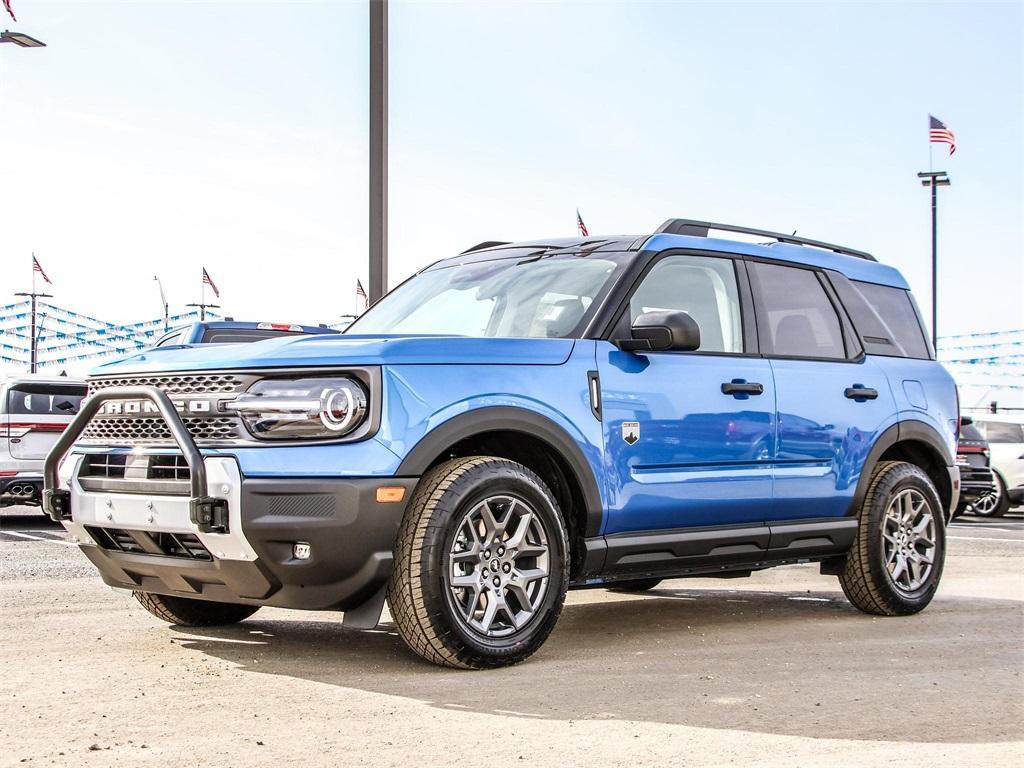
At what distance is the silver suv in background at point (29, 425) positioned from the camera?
14.2 m

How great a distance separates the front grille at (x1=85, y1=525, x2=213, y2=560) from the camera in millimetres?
5141

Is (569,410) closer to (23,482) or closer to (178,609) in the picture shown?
(178,609)

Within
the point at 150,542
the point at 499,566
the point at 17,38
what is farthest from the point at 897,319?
the point at 17,38

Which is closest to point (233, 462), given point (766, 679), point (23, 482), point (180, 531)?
point (180, 531)

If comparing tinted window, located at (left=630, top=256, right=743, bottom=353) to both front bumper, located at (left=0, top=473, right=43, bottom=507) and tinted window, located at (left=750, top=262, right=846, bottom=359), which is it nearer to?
tinted window, located at (left=750, top=262, right=846, bottom=359)

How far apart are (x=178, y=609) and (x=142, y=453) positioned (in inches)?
51.1

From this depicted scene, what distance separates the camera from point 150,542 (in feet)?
17.3

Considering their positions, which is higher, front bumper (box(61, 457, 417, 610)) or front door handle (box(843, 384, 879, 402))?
front door handle (box(843, 384, 879, 402))

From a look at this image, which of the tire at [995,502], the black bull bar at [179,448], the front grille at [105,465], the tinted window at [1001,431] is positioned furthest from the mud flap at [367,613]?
the tinted window at [1001,431]

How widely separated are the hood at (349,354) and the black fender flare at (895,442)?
2.26 metres

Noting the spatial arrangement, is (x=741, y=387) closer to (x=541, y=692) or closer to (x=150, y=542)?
(x=541, y=692)

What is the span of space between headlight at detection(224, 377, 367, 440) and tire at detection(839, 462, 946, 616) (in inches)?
133

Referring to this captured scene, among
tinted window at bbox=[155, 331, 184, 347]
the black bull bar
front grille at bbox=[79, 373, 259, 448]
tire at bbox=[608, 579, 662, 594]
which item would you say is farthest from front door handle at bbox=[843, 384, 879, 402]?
tinted window at bbox=[155, 331, 184, 347]

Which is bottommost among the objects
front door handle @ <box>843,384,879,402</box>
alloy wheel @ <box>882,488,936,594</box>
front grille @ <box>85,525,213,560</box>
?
alloy wheel @ <box>882,488,936,594</box>
